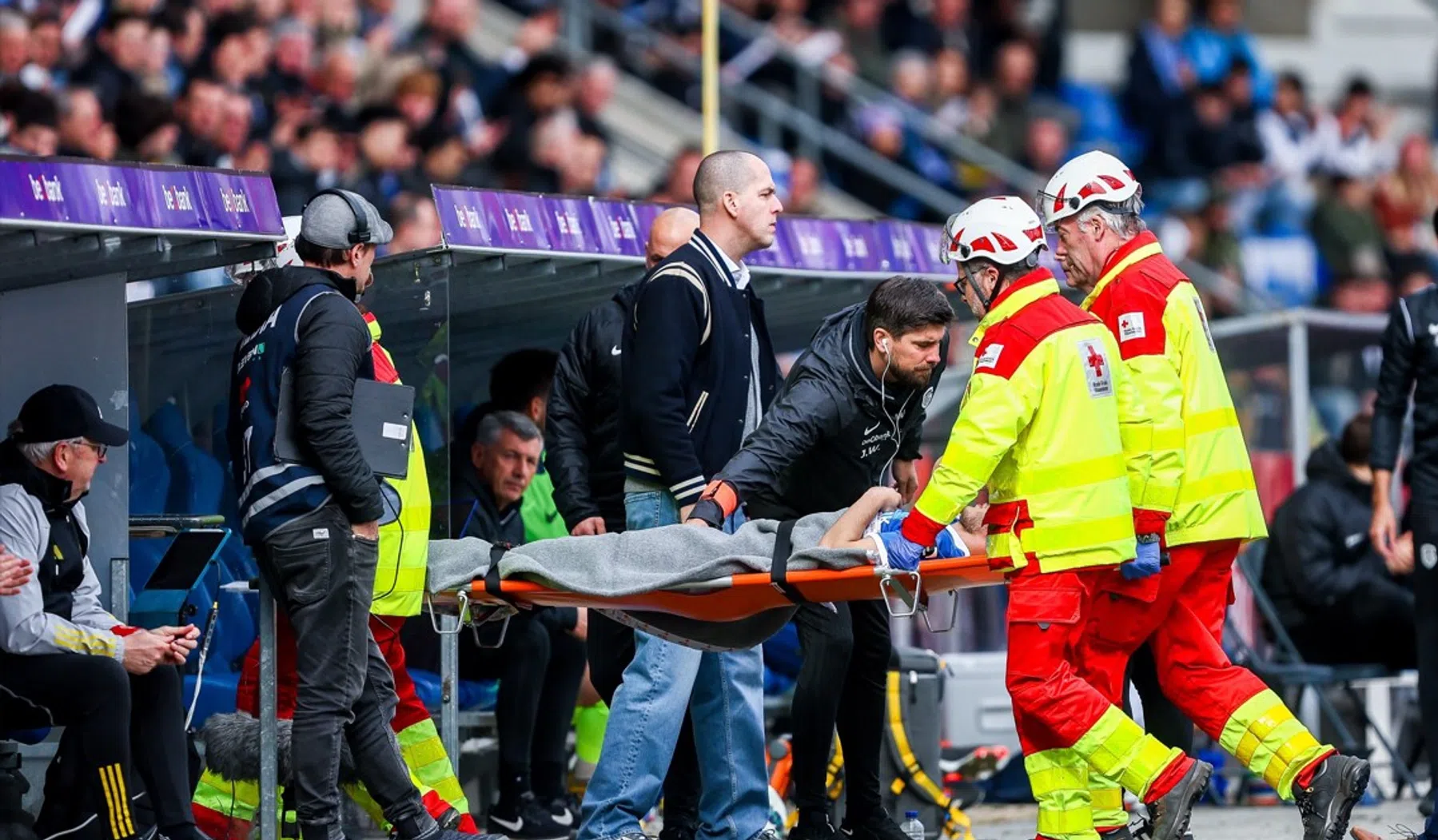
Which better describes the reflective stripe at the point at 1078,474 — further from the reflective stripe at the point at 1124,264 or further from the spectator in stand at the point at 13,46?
the spectator in stand at the point at 13,46

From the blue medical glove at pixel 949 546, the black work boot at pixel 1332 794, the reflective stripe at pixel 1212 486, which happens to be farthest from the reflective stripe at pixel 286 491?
the black work boot at pixel 1332 794

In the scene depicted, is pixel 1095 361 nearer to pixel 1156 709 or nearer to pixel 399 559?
pixel 1156 709

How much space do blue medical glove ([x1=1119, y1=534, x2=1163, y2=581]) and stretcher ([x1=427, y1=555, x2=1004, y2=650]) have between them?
370 millimetres

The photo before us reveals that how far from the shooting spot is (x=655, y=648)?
7.40 metres

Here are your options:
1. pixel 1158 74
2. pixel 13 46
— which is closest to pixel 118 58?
pixel 13 46

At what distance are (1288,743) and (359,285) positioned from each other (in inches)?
122

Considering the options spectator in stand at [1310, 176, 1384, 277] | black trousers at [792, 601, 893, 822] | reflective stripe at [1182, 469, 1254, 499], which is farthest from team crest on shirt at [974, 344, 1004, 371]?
spectator in stand at [1310, 176, 1384, 277]

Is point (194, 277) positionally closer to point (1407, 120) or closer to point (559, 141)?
point (559, 141)

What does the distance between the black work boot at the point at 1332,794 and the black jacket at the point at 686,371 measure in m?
2.01

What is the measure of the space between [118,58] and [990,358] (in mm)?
7552

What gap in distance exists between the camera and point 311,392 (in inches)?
279

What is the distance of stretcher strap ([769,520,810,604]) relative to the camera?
6.90 metres

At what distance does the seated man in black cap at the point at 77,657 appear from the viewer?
7672mm

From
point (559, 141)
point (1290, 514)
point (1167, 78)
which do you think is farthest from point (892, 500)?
point (1167, 78)
